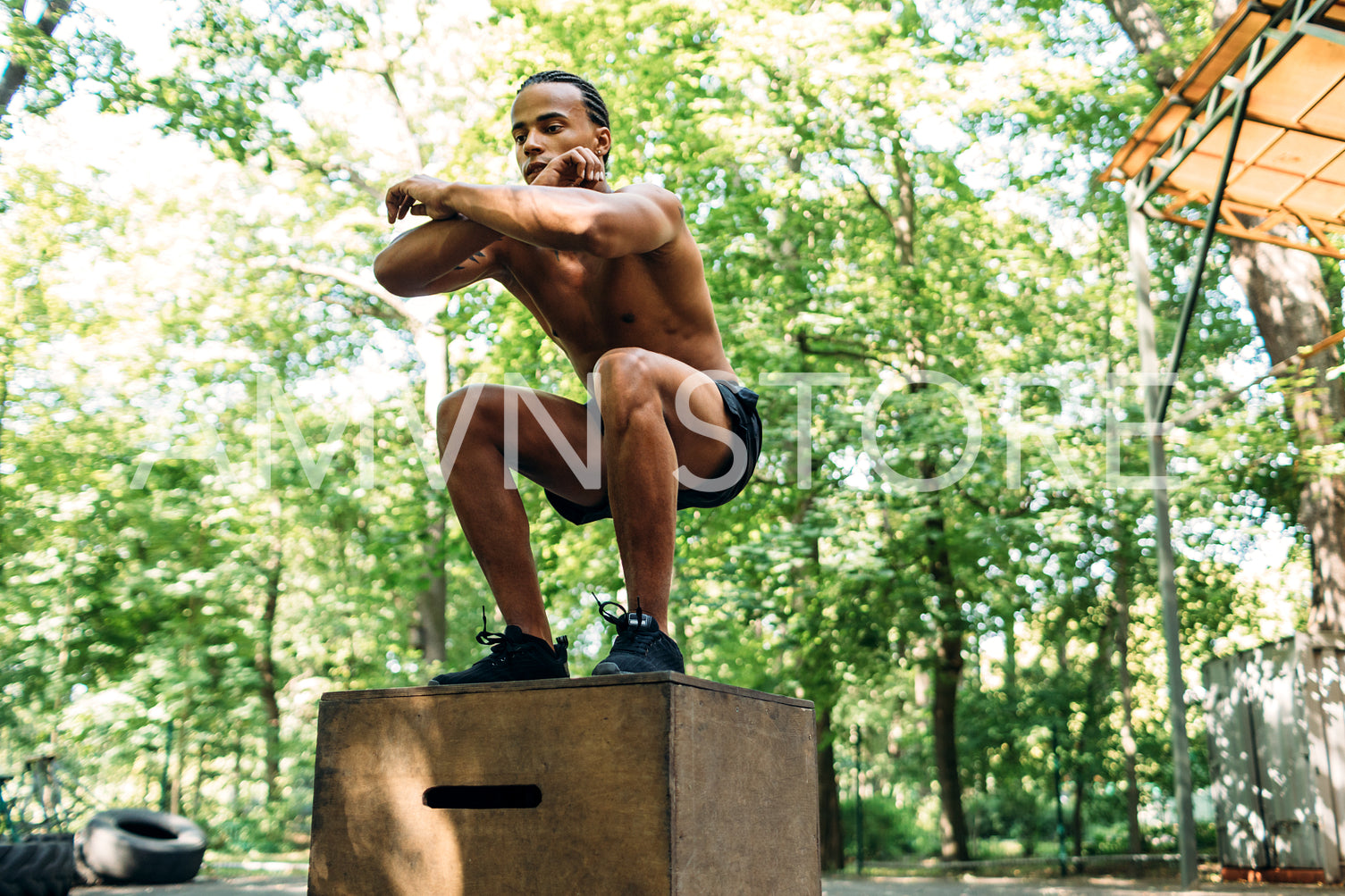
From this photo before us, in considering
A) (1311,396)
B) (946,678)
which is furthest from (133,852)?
(1311,396)

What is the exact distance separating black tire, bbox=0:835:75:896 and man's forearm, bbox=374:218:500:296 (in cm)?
563

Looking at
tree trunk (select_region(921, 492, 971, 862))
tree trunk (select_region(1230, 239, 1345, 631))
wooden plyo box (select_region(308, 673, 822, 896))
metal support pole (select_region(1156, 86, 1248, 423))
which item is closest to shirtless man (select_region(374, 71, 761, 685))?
wooden plyo box (select_region(308, 673, 822, 896))

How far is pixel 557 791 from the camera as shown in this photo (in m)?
1.82

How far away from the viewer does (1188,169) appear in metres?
7.75

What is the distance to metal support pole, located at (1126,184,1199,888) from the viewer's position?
8070mm

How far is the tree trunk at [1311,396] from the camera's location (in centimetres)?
897

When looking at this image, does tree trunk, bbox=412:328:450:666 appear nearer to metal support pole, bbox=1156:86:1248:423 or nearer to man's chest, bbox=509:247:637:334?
metal support pole, bbox=1156:86:1248:423

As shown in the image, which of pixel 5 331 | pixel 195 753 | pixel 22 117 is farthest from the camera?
pixel 195 753

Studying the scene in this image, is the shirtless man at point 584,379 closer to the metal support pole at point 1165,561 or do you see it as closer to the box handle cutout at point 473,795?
the box handle cutout at point 473,795

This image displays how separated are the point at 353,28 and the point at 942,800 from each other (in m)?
12.2

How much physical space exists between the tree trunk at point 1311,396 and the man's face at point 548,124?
8247 mm

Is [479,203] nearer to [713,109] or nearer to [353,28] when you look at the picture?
[713,109]

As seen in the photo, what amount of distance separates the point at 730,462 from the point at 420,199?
35.6 inches

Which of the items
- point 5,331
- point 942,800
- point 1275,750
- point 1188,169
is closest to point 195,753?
point 5,331
